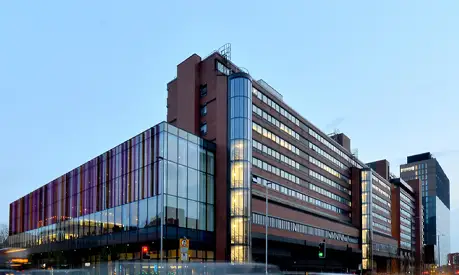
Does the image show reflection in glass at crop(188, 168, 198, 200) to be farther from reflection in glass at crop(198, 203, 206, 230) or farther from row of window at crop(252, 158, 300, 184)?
row of window at crop(252, 158, 300, 184)

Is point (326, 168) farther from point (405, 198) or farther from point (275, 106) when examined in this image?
point (405, 198)

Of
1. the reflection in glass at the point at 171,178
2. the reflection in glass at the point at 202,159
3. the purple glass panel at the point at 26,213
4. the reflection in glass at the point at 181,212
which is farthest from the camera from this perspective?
the purple glass panel at the point at 26,213

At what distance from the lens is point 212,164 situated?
2419 inches

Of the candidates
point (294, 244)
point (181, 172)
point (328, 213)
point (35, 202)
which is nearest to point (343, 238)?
point (328, 213)

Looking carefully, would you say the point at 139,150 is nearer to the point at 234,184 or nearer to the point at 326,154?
the point at 234,184

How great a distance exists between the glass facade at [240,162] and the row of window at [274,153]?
194 inches

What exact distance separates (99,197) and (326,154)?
51359 millimetres

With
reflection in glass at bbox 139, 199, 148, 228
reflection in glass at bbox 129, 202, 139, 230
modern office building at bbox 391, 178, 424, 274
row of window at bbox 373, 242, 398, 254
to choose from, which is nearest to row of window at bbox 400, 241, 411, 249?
modern office building at bbox 391, 178, 424, 274

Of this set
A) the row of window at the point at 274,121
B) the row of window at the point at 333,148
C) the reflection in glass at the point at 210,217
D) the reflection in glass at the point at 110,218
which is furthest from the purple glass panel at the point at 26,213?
the row of window at the point at 333,148

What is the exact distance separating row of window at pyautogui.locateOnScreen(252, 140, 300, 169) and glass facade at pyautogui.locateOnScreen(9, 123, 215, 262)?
8.79m

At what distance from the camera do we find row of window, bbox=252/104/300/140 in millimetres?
Answer: 69062

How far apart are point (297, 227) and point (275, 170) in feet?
35.7

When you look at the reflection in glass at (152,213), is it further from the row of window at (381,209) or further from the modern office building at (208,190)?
the row of window at (381,209)

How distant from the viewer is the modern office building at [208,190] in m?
54.4
